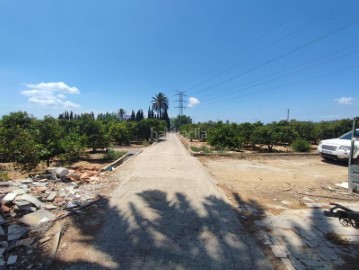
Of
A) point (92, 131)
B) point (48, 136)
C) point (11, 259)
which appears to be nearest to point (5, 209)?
point (11, 259)

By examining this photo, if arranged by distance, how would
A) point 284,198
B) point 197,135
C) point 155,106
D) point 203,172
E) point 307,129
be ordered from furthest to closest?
1. point 155,106
2. point 197,135
3. point 307,129
4. point 203,172
5. point 284,198

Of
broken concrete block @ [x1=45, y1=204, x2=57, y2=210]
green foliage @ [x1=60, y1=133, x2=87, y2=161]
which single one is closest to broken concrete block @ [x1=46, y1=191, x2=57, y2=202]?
broken concrete block @ [x1=45, y1=204, x2=57, y2=210]

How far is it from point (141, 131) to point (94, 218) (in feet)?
79.5

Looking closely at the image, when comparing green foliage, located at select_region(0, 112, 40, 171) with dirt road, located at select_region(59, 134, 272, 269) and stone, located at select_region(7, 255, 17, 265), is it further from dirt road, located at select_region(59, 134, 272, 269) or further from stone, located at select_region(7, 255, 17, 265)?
stone, located at select_region(7, 255, 17, 265)

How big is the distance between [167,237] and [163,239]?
0.09 m

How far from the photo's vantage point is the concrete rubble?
136 inches

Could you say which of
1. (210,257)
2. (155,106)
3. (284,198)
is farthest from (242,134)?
(155,106)

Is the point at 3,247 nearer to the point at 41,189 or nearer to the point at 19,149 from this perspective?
the point at 41,189

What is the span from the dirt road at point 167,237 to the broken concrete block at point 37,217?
2.99ft

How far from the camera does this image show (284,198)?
5855 millimetres

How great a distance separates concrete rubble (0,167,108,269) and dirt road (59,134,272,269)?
0.67 m

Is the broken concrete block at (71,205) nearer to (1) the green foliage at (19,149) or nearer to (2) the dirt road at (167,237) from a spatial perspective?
(2) the dirt road at (167,237)

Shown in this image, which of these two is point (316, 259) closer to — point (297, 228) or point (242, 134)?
point (297, 228)

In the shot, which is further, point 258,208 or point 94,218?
point 258,208
